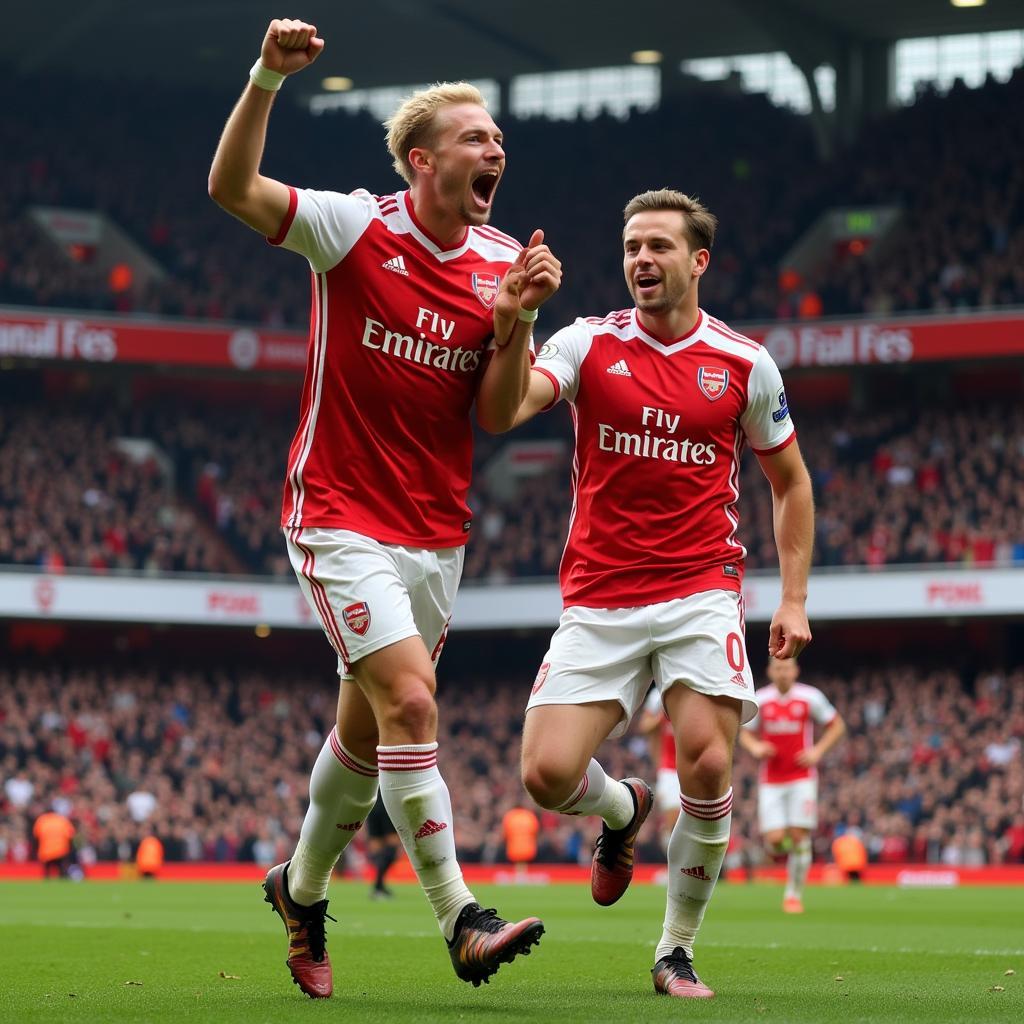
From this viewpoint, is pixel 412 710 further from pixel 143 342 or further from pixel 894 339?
pixel 143 342

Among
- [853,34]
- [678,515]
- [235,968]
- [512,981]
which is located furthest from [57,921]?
[853,34]

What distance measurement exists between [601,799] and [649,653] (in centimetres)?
65

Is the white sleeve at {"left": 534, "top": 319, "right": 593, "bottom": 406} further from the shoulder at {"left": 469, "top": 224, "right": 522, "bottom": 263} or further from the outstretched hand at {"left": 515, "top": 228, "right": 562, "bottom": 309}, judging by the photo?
the outstretched hand at {"left": 515, "top": 228, "right": 562, "bottom": 309}

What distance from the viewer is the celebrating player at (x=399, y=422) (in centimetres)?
649

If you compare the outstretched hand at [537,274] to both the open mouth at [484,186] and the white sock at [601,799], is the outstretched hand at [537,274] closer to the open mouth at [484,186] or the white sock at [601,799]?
the open mouth at [484,186]

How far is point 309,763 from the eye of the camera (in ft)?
118

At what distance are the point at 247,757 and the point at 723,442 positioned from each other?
93.5ft

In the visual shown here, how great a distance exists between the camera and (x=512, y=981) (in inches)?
315

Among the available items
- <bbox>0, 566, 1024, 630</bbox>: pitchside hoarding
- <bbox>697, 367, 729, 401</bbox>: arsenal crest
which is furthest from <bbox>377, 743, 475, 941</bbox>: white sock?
<bbox>0, 566, 1024, 630</bbox>: pitchside hoarding

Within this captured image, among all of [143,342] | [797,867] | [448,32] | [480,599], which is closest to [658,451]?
[797,867]

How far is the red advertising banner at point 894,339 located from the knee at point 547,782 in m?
28.5

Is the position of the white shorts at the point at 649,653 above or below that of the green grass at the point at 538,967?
above

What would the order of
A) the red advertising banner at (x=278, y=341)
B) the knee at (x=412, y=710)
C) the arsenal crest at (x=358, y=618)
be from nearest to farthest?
the knee at (x=412, y=710), the arsenal crest at (x=358, y=618), the red advertising banner at (x=278, y=341)

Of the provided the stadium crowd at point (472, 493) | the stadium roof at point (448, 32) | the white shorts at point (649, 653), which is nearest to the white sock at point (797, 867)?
the white shorts at point (649, 653)
